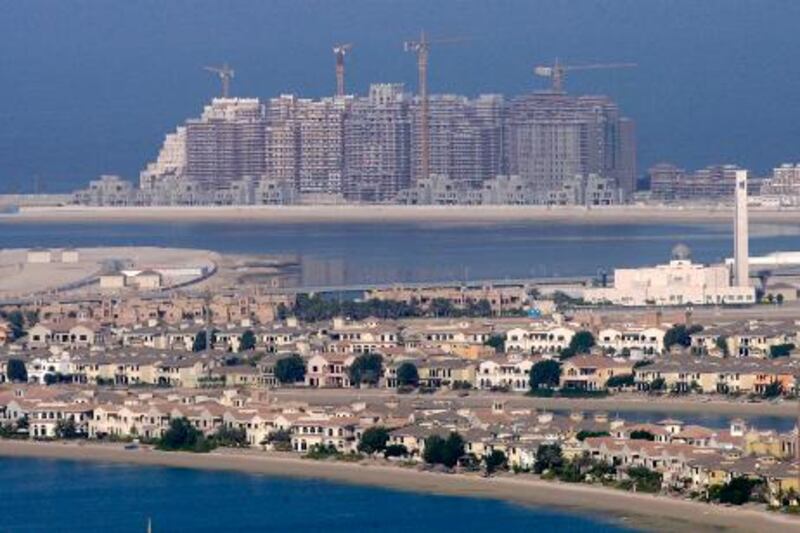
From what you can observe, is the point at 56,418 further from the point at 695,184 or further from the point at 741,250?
the point at 695,184

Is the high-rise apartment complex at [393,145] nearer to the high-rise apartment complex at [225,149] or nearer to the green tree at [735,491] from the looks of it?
the high-rise apartment complex at [225,149]

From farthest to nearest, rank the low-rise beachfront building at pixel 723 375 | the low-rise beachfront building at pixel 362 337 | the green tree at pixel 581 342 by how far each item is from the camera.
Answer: the low-rise beachfront building at pixel 362 337 < the green tree at pixel 581 342 < the low-rise beachfront building at pixel 723 375

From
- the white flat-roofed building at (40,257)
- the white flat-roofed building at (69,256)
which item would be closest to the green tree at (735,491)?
the white flat-roofed building at (40,257)

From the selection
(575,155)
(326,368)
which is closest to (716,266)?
(326,368)

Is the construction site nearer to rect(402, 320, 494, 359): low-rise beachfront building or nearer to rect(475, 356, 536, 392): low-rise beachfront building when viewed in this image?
rect(402, 320, 494, 359): low-rise beachfront building

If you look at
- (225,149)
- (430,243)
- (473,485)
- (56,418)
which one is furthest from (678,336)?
(225,149)

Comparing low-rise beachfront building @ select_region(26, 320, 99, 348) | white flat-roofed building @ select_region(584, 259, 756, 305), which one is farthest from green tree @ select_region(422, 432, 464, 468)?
white flat-roofed building @ select_region(584, 259, 756, 305)

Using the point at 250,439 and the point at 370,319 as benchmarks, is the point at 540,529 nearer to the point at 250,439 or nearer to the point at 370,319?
the point at 250,439
